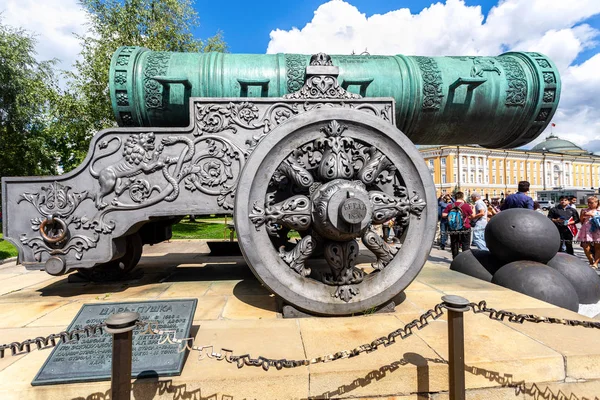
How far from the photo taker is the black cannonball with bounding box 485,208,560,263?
148 inches

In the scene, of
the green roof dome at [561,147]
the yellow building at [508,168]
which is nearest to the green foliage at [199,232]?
the yellow building at [508,168]

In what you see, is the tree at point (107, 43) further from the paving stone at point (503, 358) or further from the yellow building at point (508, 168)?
the yellow building at point (508, 168)

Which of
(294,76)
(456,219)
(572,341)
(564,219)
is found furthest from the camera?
(564,219)

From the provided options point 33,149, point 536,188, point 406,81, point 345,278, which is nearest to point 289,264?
point 345,278

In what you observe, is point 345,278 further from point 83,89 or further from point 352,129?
point 83,89

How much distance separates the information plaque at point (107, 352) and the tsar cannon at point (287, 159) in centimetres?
65

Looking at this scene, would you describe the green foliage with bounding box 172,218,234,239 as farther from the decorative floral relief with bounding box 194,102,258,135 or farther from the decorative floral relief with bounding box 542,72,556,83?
the decorative floral relief with bounding box 542,72,556,83

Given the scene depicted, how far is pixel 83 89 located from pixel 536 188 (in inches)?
3086

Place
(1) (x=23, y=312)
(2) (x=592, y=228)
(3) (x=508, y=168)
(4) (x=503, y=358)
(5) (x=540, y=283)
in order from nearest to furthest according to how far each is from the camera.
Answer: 1. (4) (x=503, y=358)
2. (1) (x=23, y=312)
3. (5) (x=540, y=283)
4. (2) (x=592, y=228)
5. (3) (x=508, y=168)

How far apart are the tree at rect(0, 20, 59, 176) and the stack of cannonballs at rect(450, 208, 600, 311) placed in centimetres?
1799

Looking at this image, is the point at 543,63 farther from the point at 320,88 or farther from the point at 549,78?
the point at 320,88

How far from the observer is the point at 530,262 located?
371 cm

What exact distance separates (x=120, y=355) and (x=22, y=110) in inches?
815

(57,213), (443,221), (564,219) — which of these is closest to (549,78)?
(57,213)
